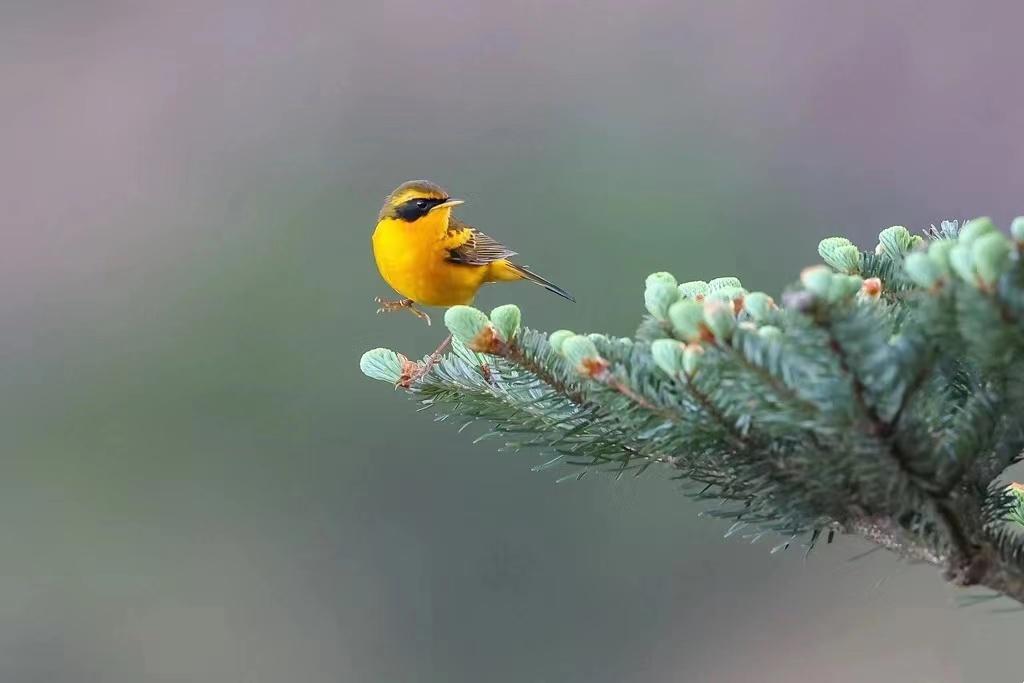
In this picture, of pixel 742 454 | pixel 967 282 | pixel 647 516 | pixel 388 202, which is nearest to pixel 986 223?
pixel 967 282

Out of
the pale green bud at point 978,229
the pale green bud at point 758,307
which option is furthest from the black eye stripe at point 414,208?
the pale green bud at point 978,229

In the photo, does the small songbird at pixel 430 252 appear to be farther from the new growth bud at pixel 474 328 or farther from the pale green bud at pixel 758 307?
the pale green bud at pixel 758 307

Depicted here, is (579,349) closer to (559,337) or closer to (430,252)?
(559,337)

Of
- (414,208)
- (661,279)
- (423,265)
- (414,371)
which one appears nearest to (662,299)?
(661,279)

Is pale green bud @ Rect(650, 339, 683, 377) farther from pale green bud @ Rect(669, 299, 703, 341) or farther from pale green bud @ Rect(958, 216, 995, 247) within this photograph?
pale green bud @ Rect(958, 216, 995, 247)

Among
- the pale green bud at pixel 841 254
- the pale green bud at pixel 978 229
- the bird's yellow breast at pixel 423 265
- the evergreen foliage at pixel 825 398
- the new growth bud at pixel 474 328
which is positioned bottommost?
the evergreen foliage at pixel 825 398
